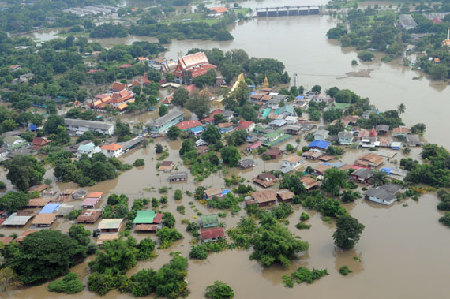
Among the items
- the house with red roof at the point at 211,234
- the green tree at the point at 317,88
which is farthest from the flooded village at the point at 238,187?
the green tree at the point at 317,88

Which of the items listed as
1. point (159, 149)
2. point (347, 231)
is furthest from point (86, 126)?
point (347, 231)

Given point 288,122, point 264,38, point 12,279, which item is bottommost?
point 12,279

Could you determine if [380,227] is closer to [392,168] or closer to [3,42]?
[392,168]

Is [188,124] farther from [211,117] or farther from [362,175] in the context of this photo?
[362,175]

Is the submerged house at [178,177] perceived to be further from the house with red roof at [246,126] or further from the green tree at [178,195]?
the house with red roof at [246,126]

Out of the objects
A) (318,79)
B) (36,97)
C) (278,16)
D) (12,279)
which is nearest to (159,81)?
(36,97)

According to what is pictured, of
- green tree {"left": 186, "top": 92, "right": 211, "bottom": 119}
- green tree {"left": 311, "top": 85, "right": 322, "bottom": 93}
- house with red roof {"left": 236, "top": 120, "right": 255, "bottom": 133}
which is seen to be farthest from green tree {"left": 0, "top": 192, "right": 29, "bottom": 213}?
green tree {"left": 311, "top": 85, "right": 322, "bottom": 93}
